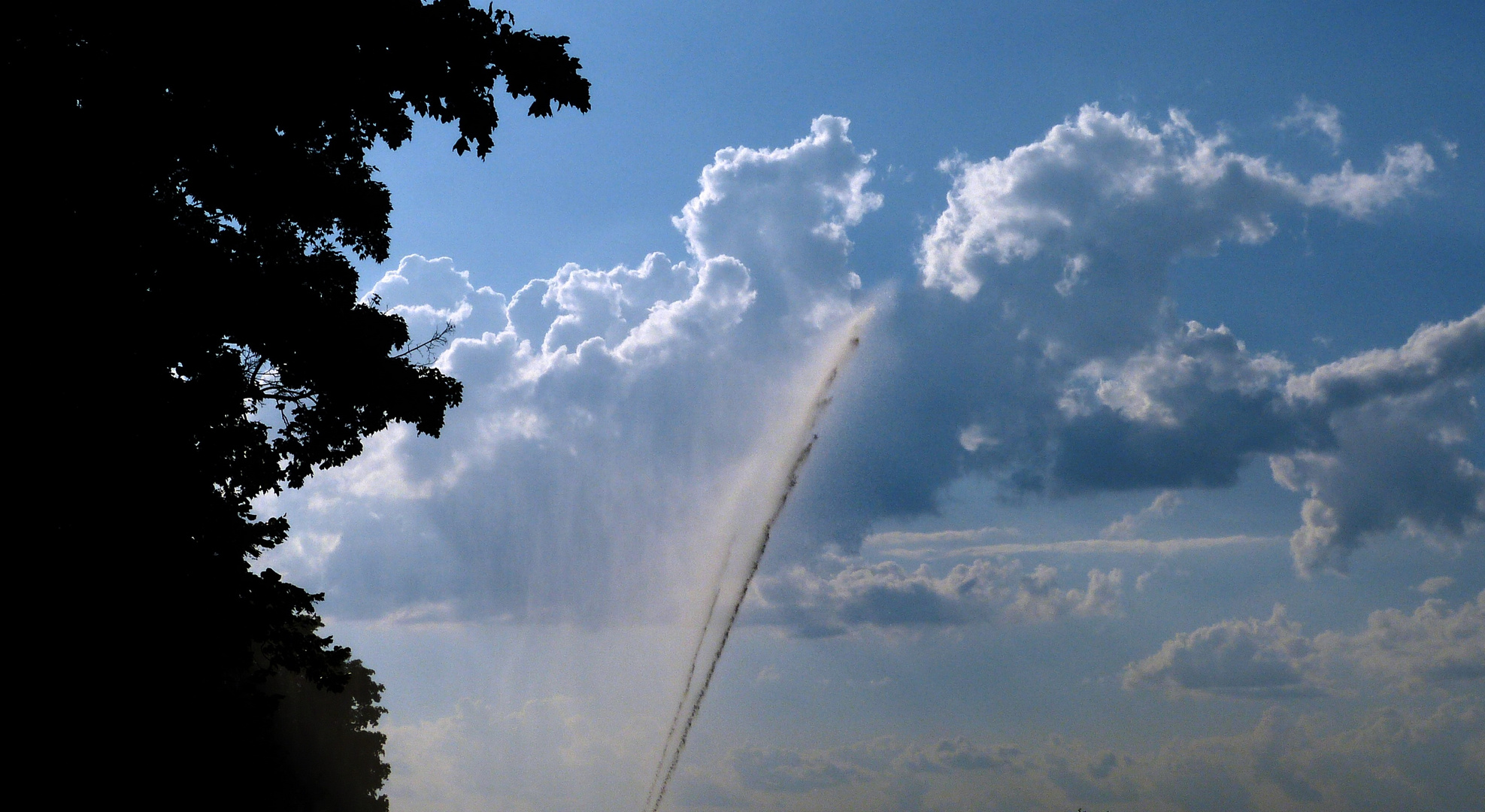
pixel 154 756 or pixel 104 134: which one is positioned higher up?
pixel 104 134

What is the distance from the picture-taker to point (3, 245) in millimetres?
12406

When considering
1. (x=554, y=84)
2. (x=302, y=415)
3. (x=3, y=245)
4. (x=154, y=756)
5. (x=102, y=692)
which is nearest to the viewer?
(x=3, y=245)

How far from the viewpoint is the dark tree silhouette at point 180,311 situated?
12812 millimetres

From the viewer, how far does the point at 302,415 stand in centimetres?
1838

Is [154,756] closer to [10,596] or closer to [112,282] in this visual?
[10,596]

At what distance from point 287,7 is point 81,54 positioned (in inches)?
106

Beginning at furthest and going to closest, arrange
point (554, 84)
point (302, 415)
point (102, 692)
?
point (302, 415)
point (554, 84)
point (102, 692)

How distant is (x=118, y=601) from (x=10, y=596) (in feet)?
4.30

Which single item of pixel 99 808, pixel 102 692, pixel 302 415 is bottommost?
pixel 99 808

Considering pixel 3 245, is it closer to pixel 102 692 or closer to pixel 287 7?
pixel 287 7

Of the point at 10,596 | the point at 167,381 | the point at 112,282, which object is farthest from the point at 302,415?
the point at 10,596

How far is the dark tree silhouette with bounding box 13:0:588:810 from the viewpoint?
42.0ft

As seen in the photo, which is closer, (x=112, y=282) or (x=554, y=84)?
(x=112, y=282)

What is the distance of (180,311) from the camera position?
584 inches
